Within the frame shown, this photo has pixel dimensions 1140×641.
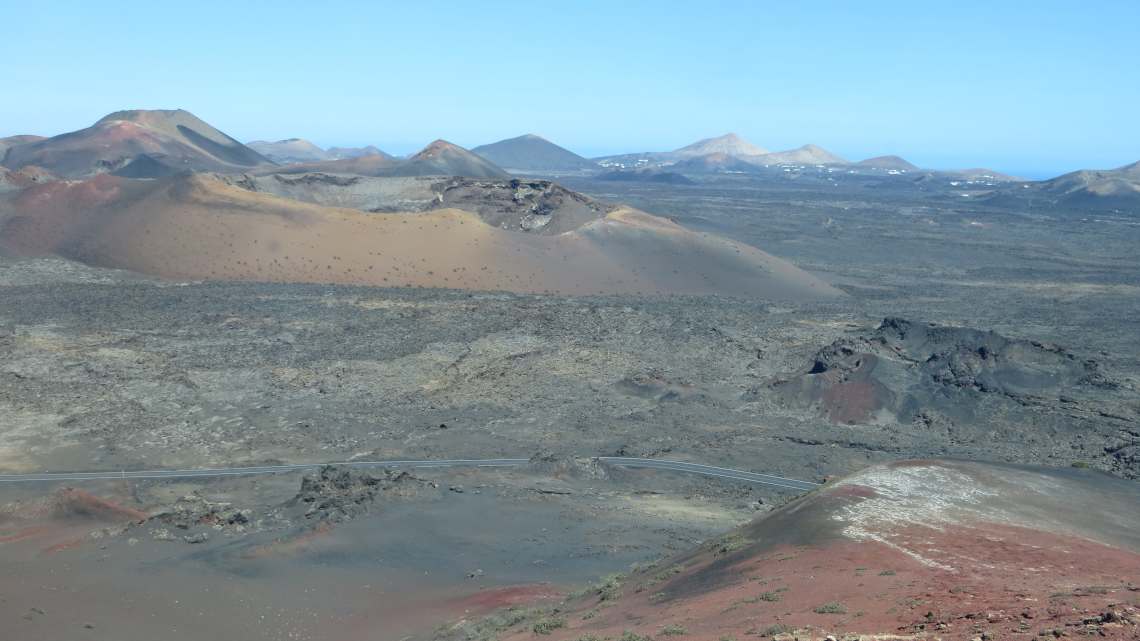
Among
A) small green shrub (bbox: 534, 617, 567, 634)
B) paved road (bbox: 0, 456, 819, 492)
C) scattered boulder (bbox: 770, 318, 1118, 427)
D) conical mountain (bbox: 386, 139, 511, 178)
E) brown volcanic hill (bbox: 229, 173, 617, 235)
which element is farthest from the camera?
conical mountain (bbox: 386, 139, 511, 178)

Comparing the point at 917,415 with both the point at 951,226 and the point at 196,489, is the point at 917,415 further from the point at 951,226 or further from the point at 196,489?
the point at 951,226

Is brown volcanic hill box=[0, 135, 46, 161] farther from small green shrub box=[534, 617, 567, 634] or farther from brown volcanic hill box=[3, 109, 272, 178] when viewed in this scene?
small green shrub box=[534, 617, 567, 634]

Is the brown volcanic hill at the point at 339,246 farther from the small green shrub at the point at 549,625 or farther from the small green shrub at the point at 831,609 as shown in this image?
the small green shrub at the point at 831,609

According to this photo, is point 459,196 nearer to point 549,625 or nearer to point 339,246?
point 339,246

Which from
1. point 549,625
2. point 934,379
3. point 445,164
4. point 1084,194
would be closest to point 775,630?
point 549,625

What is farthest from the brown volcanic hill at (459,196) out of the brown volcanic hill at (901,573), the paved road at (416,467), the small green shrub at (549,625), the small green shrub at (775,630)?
the small green shrub at (775,630)

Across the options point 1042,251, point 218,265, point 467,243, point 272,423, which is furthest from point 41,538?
point 1042,251

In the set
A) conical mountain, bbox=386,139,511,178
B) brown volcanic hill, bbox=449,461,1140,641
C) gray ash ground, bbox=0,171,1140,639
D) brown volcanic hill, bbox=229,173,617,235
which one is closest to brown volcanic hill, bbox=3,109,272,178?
conical mountain, bbox=386,139,511,178

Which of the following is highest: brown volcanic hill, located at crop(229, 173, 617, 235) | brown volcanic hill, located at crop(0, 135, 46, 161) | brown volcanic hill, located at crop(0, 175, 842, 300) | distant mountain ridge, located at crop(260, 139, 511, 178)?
brown volcanic hill, located at crop(0, 135, 46, 161)
